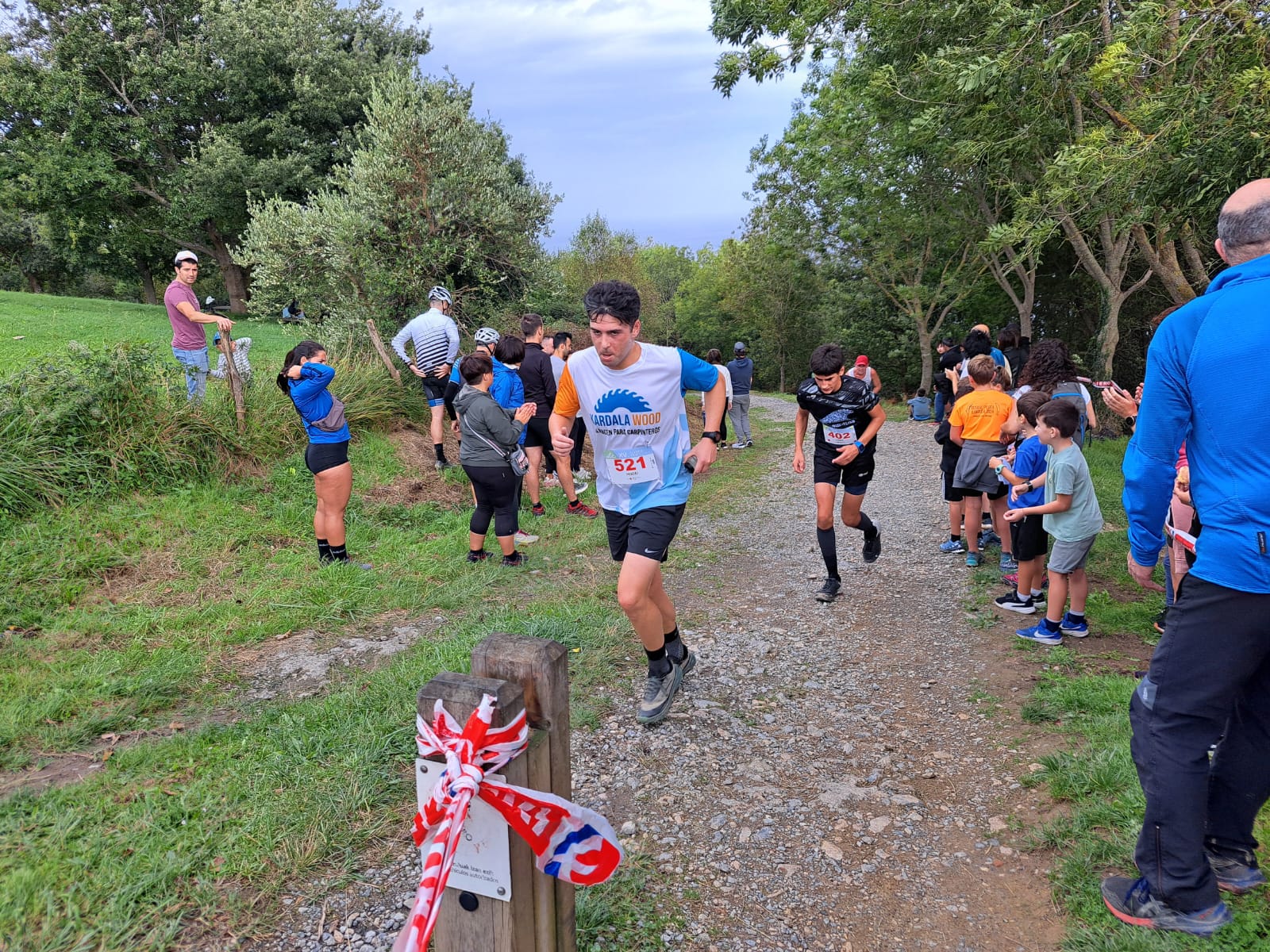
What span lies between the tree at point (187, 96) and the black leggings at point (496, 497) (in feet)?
57.9

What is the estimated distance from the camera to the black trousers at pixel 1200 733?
2.19m

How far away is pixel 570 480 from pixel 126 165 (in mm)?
24801

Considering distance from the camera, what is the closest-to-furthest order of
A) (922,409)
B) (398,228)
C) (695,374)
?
1. (695,374)
2. (398,228)
3. (922,409)

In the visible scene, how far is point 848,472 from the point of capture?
20.0 feet

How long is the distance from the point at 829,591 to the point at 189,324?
707 cm

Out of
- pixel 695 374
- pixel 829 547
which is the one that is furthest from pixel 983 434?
pixel 695 374

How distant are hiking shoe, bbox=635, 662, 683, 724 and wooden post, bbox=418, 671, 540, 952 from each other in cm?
215

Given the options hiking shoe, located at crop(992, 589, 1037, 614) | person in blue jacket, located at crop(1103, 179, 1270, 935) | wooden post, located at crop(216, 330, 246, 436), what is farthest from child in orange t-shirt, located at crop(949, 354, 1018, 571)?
wooden post, located at crop(216, 330, 246, 436)

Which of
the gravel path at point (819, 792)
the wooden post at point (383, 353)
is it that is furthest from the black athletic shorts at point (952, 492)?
the wooden post at point (383, 353)

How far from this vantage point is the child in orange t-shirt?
249 inches

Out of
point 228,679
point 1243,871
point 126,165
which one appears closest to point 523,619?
point 228,679

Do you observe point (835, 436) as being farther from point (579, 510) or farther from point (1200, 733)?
point (1200, 733)

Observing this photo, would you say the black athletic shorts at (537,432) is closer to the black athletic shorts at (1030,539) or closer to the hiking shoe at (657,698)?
the hiking shoe at (657,698)

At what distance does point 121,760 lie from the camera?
3.52 meters
